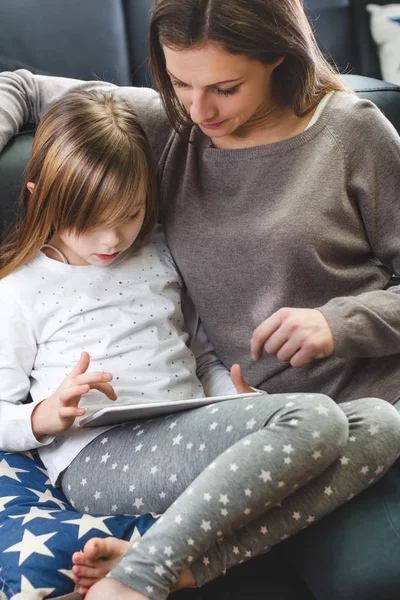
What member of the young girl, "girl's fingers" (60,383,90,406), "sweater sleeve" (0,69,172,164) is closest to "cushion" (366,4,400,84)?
"sweater sleeve" (0,69,172,164)

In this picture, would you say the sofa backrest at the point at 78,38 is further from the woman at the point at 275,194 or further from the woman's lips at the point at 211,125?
the woman's lips at the point at 211,125

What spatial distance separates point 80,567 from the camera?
1.03 metres

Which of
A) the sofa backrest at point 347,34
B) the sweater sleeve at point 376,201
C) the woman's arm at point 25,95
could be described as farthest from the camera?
the sofa backrest at point 347,34

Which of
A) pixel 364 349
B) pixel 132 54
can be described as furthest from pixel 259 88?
pixel 132 54

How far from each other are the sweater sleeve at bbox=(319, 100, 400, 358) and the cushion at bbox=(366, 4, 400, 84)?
2.79ft

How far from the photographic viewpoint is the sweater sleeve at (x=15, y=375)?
1204 mm

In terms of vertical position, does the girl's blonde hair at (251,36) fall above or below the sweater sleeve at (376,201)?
above

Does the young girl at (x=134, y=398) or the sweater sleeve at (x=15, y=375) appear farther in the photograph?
the sweater sleeve at (x=15, y=375)

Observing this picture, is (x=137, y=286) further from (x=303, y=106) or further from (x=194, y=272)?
(x=303, y=106)

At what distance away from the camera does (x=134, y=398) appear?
1.26 metres

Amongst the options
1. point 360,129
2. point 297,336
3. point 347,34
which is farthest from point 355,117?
point 347,34

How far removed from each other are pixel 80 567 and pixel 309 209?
0.65 metres

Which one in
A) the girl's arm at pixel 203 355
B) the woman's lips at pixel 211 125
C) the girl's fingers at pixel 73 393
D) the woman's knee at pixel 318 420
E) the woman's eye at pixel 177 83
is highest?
the woman's eye at pixel 177 83

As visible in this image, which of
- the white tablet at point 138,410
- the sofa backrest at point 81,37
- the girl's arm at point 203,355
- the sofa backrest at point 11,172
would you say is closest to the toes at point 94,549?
the white tablet at point 138,410
